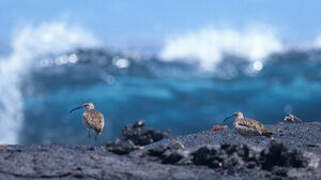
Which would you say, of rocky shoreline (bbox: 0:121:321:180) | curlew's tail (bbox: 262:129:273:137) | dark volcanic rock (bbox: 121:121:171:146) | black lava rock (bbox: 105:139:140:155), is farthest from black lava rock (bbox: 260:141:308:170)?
dark volcanic rock (bbox: 121:121:171:146)

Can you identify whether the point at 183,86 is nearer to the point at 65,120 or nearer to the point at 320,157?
the point at 65,120

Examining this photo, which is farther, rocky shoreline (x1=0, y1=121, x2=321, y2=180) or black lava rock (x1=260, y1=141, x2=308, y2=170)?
black lava rock (x1=260, y1=141, x2=308, y2=170)

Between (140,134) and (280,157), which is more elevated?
(140,134)

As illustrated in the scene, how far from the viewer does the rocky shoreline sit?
8.09 meters

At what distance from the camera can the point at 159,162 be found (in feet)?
28.6

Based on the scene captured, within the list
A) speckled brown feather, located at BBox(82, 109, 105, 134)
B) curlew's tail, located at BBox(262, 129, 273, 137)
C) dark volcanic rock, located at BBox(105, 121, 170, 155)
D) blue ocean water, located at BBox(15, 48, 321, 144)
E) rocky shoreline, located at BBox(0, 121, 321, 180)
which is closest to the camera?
rocky shoreline, located at BBox(0, 121, 321, 180)

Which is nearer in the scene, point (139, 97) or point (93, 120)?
point (93, 120)

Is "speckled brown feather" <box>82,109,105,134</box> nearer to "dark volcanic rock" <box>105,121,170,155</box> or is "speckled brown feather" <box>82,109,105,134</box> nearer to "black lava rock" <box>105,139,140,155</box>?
"dark volcanic rock" <box>105,121,170,155</box>

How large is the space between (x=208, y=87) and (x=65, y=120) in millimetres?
9911

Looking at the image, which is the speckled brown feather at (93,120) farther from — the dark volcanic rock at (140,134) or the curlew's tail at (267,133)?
the curlew's tail at (267,133)

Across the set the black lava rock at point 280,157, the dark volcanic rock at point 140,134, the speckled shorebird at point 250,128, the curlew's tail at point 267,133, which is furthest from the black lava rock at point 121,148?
the dark volcanic rock at point 140,134

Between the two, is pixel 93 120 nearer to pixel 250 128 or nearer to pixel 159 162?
pixel 250 128

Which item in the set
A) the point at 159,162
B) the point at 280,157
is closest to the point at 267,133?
the point at 280,157

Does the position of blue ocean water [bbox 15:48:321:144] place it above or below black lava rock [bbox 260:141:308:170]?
above
